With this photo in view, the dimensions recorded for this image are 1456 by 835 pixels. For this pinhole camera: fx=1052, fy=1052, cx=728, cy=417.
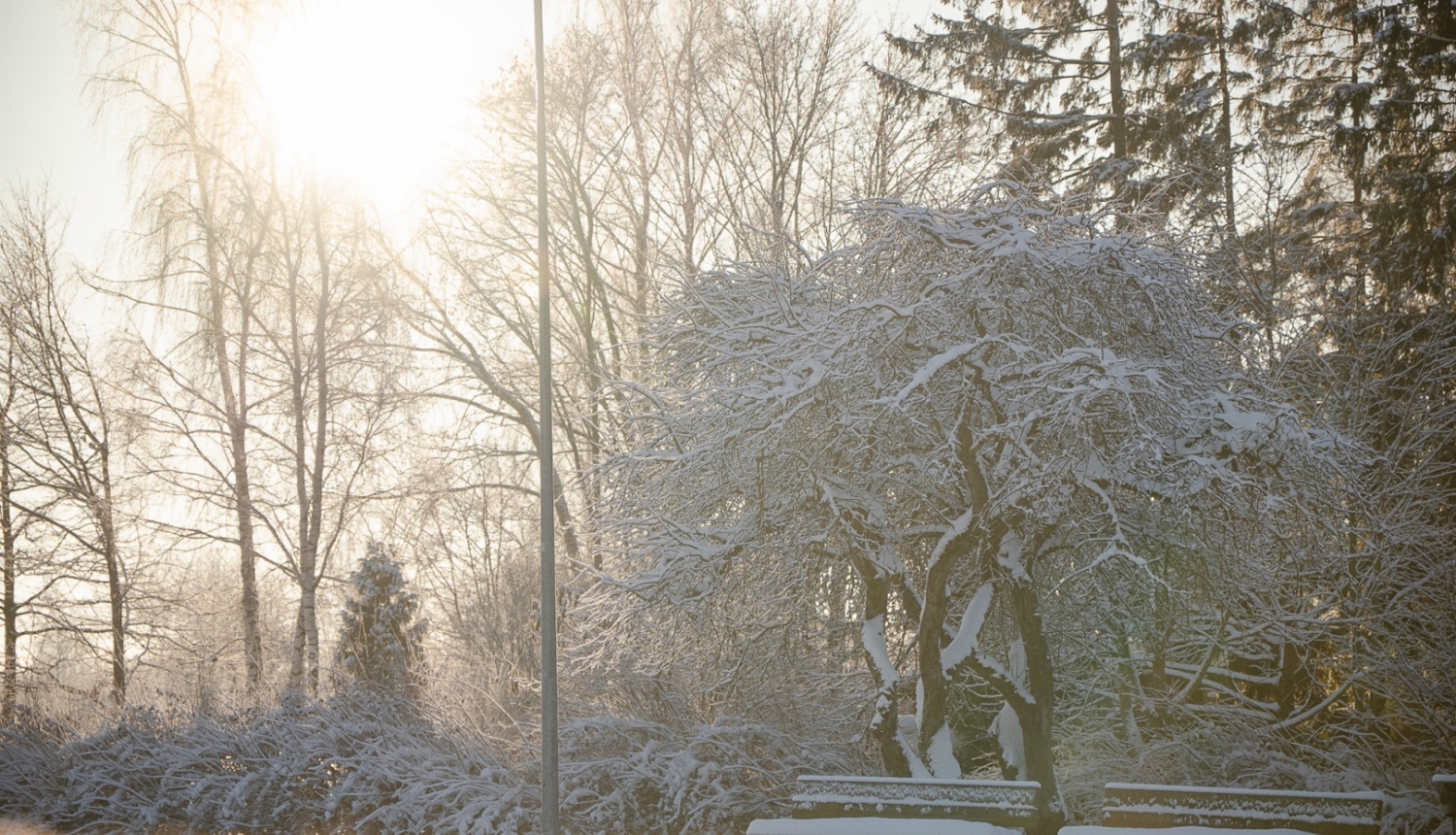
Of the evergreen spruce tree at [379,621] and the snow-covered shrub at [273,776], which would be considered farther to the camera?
the evergreen spruce tree at [379,621]

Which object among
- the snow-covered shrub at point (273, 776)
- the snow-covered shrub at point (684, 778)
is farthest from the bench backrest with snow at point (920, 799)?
the snow-covered shrub at point (273, 776)

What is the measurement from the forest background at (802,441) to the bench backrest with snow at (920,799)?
1.33m

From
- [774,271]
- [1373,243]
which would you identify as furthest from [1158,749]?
[1373,243]

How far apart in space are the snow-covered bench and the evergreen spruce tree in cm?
1291

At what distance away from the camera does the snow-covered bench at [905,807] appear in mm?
7934

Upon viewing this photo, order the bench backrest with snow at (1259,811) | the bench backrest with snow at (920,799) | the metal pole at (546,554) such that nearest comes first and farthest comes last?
the bench backrest with snow at (1259,811) → the bench backrest with snow at (920,799) → the metal pole at (546,554)

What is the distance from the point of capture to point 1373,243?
15.4m

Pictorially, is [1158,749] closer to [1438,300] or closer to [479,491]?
[1438,300]

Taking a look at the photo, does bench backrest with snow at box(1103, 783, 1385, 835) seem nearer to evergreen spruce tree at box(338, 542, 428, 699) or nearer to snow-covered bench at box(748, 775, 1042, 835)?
snow-covered bench at box(748, 775, 1042, 835)

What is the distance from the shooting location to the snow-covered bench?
26.0ft

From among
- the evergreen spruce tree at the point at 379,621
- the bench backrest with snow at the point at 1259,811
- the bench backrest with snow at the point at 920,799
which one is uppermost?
the evergreen spruce tree at the point at 379,621

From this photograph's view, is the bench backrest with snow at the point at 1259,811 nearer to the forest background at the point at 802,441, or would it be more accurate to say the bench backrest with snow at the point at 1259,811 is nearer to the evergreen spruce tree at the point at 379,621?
the forest background at the point at 802,441

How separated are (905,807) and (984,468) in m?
3.27

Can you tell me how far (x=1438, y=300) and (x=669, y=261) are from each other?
1061 cm
